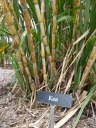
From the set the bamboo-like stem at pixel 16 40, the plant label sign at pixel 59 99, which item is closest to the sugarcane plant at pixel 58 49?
the bamboo-like stem at pixel 16 40

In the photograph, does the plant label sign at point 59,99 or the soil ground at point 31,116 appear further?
the soil ground at point 31,116

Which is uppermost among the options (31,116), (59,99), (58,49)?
(58,49)

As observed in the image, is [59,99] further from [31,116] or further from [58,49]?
[58,49]

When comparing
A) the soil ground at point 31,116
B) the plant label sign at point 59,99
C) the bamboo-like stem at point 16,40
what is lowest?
the soil ground at point 31,116

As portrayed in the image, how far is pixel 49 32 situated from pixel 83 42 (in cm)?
17

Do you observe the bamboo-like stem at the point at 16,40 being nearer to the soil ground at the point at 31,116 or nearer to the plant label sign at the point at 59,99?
the soil ground at the point at 31,116

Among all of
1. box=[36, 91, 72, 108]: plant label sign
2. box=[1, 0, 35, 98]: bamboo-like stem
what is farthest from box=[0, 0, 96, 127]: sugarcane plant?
box=[36, 91, 72, 108]: plant label sign

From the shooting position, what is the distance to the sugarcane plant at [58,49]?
81 centimetres

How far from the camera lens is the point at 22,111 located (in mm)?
936

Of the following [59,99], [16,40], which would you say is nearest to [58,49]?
[16,40]

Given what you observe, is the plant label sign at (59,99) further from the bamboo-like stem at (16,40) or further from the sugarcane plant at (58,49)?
the bamboo-like stem at (16,40)

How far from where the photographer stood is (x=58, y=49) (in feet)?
3.37

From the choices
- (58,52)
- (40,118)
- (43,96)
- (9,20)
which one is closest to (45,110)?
(40,118)

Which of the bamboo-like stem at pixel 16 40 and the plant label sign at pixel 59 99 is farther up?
the bamboo-like stem at pixel 16 40
